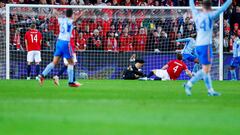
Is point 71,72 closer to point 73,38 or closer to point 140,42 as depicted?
point 73,38

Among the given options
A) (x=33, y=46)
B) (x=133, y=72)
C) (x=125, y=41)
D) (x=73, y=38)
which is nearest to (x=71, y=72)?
(x=73, y=38)

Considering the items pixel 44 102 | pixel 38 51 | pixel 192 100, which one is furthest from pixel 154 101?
pixel 38 51

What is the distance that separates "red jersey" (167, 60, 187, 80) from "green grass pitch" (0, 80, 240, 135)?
11912 millimetres

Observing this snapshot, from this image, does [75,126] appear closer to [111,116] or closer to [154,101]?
[111,116]

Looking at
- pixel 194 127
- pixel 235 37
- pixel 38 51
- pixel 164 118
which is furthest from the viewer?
pixel 235 37

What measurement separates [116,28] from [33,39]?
12.2 ft

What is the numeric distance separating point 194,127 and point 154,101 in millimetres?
5199

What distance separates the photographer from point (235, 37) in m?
33.0

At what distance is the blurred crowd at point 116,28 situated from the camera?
30.9 meters

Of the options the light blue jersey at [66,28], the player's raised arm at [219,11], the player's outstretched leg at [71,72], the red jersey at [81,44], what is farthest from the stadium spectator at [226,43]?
the player's raised arm at [219,11]

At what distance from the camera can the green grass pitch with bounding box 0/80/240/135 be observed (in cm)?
1002

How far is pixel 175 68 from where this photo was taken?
29.9 metres

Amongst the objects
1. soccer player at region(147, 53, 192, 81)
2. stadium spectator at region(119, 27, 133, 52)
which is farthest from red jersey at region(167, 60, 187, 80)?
stadium spectator at region(119, 27, 133, 52)

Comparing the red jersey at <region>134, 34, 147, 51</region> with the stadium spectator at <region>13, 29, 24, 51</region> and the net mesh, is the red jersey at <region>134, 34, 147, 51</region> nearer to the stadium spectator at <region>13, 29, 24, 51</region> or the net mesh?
the stadium spectator at <region>13, 29, 24, 51</region>
